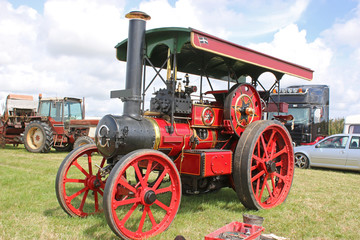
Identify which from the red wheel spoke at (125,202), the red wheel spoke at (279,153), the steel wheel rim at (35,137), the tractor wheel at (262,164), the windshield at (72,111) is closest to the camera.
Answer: the red wheel spoke at (125,202)

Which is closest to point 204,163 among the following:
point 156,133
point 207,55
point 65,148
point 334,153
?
point 156,133

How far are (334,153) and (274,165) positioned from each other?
5352 millimetres

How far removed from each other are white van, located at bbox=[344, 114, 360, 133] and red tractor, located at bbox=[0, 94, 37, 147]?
1214 centimetres

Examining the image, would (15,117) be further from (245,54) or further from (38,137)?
(245,54)

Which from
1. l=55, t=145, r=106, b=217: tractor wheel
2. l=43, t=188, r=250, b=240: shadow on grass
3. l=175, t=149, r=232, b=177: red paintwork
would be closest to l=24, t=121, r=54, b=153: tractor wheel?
l=55, t=145, r=106, b=217: tractor wheel

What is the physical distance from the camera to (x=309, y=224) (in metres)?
4.14

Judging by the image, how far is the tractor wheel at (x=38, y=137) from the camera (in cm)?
1196

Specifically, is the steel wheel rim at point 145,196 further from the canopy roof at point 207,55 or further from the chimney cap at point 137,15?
the chimney cap at point 137,15

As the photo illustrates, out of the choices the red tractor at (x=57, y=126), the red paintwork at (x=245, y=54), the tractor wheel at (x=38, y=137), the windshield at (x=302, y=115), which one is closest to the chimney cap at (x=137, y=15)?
the red paintwork at (x=245, y=54)

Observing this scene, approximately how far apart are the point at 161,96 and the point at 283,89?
31.1 ft

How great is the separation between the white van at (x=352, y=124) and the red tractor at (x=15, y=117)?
12.1 m

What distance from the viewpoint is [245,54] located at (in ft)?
14.5

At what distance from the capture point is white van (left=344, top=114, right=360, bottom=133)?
12430mm

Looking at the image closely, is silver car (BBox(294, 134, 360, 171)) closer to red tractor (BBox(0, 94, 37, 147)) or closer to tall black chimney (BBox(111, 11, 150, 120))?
tall black chimney (BBox(111, 11, 150, 120))
